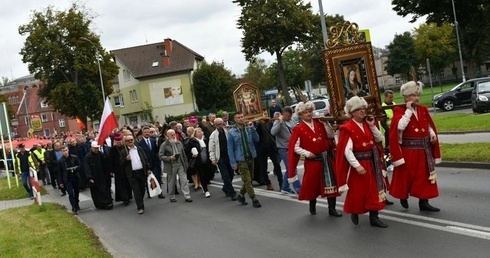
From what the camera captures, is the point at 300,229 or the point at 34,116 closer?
the point at 300,229

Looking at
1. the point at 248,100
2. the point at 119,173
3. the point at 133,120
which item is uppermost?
the point at 133,120

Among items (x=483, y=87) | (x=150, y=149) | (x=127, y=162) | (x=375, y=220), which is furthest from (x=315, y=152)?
(x=483, y=87)

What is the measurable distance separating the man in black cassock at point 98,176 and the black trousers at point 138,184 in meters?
1.37

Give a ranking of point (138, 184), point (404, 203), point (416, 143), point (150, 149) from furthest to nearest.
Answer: point (150, 149) < point (138, 184) < point (404, 203) < point (416, 143)

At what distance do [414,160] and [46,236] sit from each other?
674cm

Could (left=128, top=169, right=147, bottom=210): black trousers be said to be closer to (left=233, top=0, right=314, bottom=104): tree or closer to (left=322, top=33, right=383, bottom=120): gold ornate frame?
(left=322, top=33, right=383, bottom=120): gold ornate frame

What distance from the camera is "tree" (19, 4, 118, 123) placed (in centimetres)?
5225

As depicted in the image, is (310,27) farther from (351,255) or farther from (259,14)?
(351,255)

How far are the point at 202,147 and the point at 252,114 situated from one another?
2024 mm

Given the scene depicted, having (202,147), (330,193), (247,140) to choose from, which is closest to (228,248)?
(330,193)

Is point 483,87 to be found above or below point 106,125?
below

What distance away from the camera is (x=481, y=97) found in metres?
23.9

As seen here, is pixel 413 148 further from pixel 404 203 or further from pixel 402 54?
pixel 402 54

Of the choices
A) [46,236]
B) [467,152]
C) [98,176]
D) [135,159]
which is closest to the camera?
[46,236]
